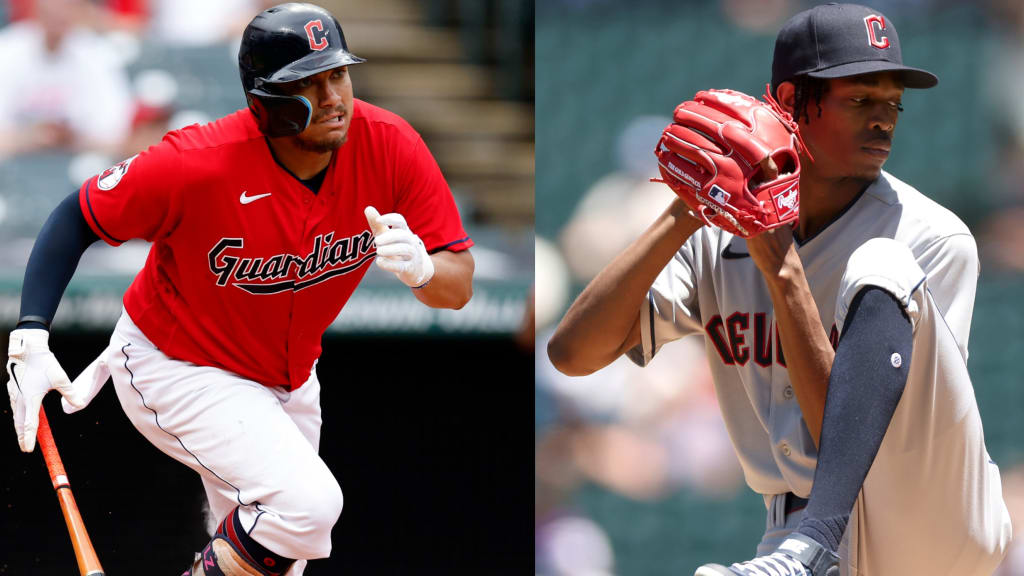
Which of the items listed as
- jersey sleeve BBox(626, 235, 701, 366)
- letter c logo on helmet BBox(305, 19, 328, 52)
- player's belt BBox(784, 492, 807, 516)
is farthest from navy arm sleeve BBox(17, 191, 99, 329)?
player's belt BBox(784, 492, 807, 516)

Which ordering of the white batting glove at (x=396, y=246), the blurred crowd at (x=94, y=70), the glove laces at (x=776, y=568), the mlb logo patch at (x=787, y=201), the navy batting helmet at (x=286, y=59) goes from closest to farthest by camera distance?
the glove laces at (x=776, y=568) → the mlb logo patch at (x=787, y=201) → the white batting glove at (x=396, y=246) → the navy batting helmet at (x=286, y=59) → the blurred crowd at (x=94, y=70)

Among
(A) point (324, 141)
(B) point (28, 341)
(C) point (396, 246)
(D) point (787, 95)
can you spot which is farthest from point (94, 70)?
(D) point (787, 95)

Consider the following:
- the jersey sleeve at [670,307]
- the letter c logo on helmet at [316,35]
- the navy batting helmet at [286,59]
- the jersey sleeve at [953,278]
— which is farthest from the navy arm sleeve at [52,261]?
the jersey sleeve at [953,278]

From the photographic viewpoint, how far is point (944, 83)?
4027 mm

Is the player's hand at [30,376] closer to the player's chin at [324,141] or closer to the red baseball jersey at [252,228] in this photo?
the red baseball jersey at [252,228]

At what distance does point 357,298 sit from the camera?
3.60 m

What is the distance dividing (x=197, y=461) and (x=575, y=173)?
1.80 metres

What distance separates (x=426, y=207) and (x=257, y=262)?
0.43 m

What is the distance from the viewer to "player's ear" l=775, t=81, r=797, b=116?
90.4 inches

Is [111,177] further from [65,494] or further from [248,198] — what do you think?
[65,494]

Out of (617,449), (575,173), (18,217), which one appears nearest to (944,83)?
(575,173)

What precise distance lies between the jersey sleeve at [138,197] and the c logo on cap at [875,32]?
5.00 feet

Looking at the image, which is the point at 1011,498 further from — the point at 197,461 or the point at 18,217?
the point at 18,217

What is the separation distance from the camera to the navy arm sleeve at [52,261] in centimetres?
274
